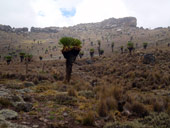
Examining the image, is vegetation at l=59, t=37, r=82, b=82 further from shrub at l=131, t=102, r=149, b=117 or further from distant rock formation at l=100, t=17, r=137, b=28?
distant rock formation at l=100, t=17, r=137, b=28

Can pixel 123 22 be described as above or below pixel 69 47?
above

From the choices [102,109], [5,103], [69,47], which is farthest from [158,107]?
[69,47]

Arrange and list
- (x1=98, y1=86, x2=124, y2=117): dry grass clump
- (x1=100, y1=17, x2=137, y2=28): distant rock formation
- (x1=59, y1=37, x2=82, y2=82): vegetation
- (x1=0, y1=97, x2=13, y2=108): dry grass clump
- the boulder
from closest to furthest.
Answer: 1. the boulder
2. (x1=98, y1=86, x2=124, y2=117): dry grass clump
3. (x1=0, y1=97, x2=13, y2=108): dry grass clump
4. (x1=59, y1=37, x2=82, y2=82): vegetation
5. (x1=100, y1=17, x2=137, y2=28): distant rock formation

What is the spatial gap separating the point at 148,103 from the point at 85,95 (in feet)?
13.5

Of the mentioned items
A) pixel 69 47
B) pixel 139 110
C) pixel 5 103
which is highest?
pixel 69 47

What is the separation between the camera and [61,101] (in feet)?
26.8

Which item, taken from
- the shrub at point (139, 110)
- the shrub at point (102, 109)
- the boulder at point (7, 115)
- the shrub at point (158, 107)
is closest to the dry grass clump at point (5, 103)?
the boulder at point (7, 115)

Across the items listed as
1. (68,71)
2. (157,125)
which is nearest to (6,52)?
(68,71)

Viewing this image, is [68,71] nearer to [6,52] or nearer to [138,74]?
[138,74]

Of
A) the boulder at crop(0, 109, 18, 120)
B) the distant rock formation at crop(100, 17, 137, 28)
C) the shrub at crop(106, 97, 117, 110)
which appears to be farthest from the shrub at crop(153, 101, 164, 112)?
the distant rock formation at crop(100, 17, 137, 28)

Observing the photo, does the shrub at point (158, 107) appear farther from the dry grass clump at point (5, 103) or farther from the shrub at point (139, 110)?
the dry grass clump at point (5, 103)

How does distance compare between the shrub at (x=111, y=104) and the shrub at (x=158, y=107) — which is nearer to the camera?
the shrub at (x=158, y=107)

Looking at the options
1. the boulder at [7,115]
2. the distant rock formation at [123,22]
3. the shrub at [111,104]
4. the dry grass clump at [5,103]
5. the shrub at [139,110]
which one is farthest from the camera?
the distant rock formation at [123,22]

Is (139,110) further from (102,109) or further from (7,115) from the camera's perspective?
(7,115)
